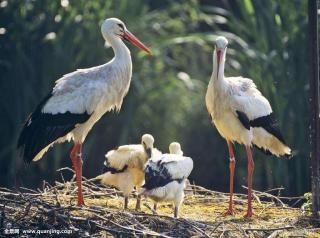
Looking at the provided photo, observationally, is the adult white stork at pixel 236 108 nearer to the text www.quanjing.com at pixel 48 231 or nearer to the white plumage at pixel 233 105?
the white plumage at pixel 233 105

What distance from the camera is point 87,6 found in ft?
44.2

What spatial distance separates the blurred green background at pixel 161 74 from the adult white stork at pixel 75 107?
2623 millimetres

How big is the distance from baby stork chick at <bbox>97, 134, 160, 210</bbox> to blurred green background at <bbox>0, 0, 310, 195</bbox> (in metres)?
2.90

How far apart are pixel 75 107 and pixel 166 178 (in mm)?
1300

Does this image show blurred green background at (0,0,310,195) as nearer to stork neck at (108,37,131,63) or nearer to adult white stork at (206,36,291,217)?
adult white stork at (206,36,291,217)

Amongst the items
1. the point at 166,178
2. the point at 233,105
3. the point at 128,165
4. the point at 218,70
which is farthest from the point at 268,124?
the point at 166,178

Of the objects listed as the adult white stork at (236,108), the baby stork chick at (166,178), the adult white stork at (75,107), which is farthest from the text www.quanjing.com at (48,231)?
the adult white stork at (236,108)

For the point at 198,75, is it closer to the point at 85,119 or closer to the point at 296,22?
the point at 296,22

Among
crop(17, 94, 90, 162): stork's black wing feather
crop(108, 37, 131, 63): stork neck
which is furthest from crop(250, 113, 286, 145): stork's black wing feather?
crop(17, 94, 90, 162): stork's black wing feather

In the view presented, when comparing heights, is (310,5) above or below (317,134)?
above

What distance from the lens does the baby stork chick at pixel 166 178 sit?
8109 mm

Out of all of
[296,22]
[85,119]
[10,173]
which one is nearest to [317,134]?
[85,119]

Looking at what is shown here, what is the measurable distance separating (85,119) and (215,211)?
4.79ft

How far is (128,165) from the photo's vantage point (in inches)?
348
